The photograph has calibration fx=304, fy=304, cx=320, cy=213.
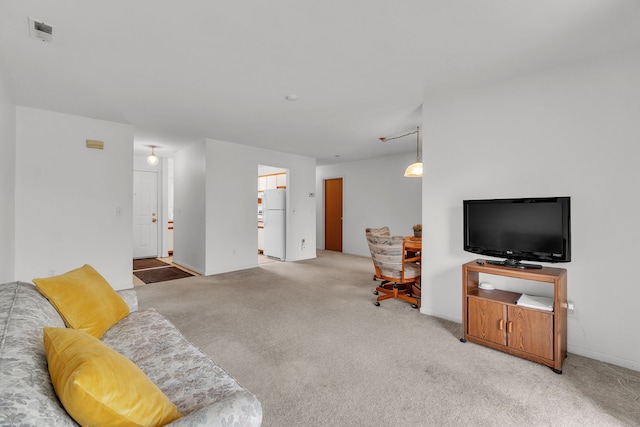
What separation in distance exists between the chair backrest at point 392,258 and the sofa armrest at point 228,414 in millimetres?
2777

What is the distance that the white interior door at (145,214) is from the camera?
22.5ft

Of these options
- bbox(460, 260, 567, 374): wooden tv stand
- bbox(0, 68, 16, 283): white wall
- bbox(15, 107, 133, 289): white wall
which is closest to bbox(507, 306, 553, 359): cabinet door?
bbox(460, 260, 567, 374): wooden tv stand

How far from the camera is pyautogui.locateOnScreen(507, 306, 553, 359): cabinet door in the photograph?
2.25m

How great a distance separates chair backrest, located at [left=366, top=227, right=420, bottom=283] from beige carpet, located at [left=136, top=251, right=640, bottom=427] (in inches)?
13.8

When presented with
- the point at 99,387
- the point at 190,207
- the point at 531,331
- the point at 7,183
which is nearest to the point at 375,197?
the point at 190,207

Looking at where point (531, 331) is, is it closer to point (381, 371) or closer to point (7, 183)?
point (381, 371)

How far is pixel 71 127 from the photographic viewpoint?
3.93 m

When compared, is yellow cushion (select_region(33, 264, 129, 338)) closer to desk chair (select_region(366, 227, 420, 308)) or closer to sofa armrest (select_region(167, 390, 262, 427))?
sofa armrest (select_region(167, 390, 262, 427))

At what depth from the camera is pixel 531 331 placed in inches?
91.7

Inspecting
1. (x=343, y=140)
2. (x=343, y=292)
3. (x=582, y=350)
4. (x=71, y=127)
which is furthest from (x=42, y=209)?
(x=582, y=350)

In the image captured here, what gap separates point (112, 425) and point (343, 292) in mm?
3537

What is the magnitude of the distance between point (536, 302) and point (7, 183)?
517 centimetres

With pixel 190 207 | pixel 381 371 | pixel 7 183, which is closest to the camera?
pixel 381 371

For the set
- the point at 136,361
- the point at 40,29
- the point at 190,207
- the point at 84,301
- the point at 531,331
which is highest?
the point at 40,29
